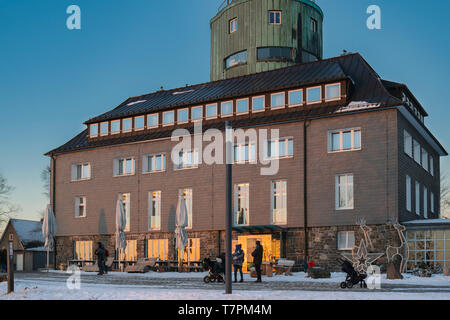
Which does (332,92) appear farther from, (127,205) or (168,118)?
(127,205)

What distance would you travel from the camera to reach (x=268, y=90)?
33.9 m

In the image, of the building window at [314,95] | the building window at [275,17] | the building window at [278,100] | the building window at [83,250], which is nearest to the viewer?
the building window at [314,95]

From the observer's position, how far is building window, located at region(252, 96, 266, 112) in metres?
34.2

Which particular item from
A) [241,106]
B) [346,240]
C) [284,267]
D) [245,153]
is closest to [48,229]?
[245,153]

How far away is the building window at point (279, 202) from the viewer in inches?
1265

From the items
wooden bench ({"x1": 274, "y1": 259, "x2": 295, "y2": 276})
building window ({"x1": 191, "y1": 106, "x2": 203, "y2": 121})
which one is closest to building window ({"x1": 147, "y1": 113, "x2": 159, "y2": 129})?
building window ({"x1": 191, "y1": 106, "x2": 203, "y2": 121})

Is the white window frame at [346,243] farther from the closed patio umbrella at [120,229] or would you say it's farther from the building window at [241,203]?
the closed patio umbrella at [120,229]

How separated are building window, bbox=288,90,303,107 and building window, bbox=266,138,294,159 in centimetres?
210

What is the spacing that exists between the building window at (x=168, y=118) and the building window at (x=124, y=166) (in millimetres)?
3108

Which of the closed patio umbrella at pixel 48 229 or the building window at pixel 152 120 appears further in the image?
the building window at pixel 152 120

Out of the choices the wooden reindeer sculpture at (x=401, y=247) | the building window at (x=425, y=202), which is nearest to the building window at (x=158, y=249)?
the wooden reindeer sculpture at (x=401, y=247)
